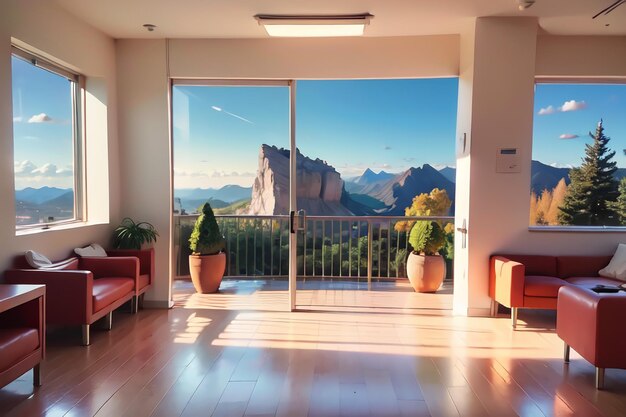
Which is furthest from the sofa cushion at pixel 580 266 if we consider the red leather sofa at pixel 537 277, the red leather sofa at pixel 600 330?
the red leather sofa at pixel 600 330

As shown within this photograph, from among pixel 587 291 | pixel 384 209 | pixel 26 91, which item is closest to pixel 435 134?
pixel 384 209

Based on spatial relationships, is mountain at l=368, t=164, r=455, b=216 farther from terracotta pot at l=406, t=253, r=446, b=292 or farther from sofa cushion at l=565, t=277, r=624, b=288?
sofa cushion at l=565, t=277, r=624, b=288

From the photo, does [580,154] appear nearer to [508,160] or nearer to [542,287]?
[508,160]

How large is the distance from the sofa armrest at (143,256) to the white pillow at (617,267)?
4.65m

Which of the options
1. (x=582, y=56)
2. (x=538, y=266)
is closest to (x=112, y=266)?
(x=538, y=266)

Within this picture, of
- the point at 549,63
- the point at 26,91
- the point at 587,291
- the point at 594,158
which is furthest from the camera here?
the point at 594,158

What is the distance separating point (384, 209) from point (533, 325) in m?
3.77

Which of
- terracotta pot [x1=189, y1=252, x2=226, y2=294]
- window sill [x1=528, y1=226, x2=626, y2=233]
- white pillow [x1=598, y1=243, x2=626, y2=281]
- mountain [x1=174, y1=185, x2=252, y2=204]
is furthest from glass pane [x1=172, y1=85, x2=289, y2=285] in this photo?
white pillow [x1=598, y1=243, x2=626, y2=281]

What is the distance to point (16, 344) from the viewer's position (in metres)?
2.61

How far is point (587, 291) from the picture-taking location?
311 centimetres

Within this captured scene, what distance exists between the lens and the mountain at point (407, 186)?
759 centimetres

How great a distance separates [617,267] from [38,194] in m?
5.58

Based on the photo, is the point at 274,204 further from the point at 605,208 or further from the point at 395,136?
the point at 605,208

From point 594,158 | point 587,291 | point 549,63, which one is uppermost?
point 549,63
